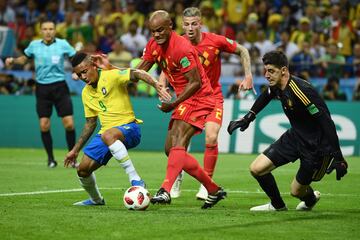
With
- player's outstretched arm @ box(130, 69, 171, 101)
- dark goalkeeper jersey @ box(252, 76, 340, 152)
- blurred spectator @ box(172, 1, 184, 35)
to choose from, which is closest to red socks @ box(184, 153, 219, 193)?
player's outstretched arm @ box(130, 69, 171, 101)

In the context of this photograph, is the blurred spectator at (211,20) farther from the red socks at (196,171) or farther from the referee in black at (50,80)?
the red socks at (196,171)

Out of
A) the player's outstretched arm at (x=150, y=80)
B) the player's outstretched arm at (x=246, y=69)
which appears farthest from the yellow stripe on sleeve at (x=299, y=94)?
the player's outstretched arm at (x=246, y=69)

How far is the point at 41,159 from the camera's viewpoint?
64.5 feet

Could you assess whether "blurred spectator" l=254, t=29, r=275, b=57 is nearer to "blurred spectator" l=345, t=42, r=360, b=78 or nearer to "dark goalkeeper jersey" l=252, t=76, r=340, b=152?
"blurred spectator" l=345, t=42, r=360, b=78

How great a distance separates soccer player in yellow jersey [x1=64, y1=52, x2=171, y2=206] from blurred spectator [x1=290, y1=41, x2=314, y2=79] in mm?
12008

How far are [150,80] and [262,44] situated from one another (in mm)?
14415

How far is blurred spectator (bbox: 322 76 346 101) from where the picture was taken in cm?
2169

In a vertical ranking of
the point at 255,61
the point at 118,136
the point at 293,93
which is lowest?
the point at 255,61

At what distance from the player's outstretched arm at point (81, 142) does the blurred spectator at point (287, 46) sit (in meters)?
12.9

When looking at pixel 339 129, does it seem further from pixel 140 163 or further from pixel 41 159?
pixel 41 159

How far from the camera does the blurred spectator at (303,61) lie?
75.0 feet

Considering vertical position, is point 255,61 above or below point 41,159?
above

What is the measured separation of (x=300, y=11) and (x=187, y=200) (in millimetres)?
14643

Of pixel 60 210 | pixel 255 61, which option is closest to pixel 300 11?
pixel 255 61
